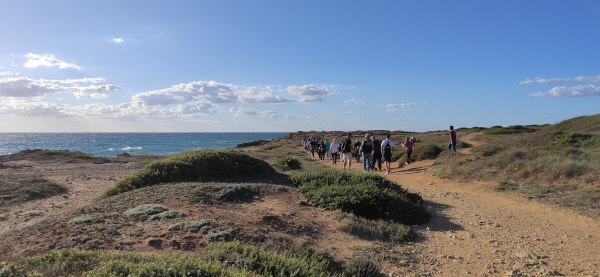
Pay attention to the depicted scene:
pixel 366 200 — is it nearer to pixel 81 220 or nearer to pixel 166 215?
pixel 166 215

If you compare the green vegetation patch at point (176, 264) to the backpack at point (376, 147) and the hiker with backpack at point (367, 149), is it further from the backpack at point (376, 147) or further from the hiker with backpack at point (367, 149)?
the backpack at point (376, 147)

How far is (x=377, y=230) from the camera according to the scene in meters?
8.34

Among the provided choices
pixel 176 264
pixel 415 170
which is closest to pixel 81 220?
pixel 176 264

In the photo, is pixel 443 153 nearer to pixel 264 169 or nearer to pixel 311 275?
pixel 264 169

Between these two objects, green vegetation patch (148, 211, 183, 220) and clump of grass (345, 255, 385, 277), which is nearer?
clump of grass (345, 255, 385, 277)

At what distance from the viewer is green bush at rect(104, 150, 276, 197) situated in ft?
40.9

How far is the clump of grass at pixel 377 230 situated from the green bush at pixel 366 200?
0.80 metres

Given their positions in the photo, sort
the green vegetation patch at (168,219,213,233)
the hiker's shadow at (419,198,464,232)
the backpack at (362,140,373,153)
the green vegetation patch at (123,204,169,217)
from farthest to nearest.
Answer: the backpack at (362,140,373,153) < the hiker's shadow at (419,198,464,232) < the green vegetation patch at (123,204,169,217) < the green vegetation patch at (168,219,213,233)

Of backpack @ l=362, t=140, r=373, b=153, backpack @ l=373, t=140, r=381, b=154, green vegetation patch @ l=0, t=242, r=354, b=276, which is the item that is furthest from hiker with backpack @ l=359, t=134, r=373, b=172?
green vegetation patch @ l=0, t=242, r=354, b=276

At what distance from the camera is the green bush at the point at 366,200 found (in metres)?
9.75

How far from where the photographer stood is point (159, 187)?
11.1 m

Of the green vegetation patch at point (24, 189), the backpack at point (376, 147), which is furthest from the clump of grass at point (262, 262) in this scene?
the backpack at point (376, 147)

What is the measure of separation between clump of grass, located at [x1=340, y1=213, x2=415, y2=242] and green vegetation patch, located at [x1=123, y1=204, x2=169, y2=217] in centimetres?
356

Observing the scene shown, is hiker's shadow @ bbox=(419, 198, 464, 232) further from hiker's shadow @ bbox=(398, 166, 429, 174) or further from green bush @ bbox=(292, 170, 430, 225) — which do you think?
hiker's shadow @ bbox=(398, 166, 429, 174)
